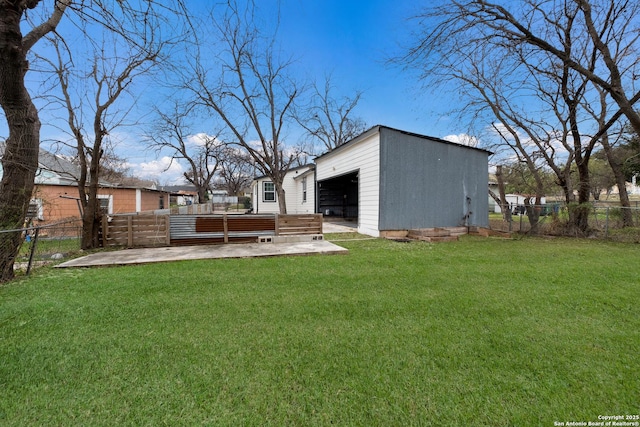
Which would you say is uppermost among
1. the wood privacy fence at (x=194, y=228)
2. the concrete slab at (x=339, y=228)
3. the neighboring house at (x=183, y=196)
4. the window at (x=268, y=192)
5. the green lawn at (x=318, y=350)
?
the neighboring house at (x=183, y=196)

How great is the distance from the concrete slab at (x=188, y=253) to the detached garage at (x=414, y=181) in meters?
3.32


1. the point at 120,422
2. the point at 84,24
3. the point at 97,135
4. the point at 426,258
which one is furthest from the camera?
the point at 97,135

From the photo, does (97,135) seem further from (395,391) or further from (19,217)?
(395,391)

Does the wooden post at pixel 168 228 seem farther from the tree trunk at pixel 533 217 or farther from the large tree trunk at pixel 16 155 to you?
the tree trunk at pixel 533 217

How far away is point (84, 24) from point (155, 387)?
3783 mm

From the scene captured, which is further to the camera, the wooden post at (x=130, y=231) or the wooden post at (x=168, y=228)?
the wooden post at (x=168, y=228)

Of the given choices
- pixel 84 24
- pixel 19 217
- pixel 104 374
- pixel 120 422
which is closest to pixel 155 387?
pixel 120 422

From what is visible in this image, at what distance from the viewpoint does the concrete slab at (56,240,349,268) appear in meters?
5.38

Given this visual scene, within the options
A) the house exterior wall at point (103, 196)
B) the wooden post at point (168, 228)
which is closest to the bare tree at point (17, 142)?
the wooden post at point (168, 228)

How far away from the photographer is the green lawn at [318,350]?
5.27ft

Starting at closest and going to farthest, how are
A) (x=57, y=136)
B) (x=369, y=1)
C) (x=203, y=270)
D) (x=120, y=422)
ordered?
(x=120, y=422), (x=369, y=1), (x=203, y=270), (x=57, y=136)

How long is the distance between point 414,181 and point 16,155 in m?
9.78

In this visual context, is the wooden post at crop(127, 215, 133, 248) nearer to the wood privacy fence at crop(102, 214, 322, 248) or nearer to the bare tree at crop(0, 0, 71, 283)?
the wood privacy fence at crop(102, 214, 322, 248)

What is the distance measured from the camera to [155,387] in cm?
178
